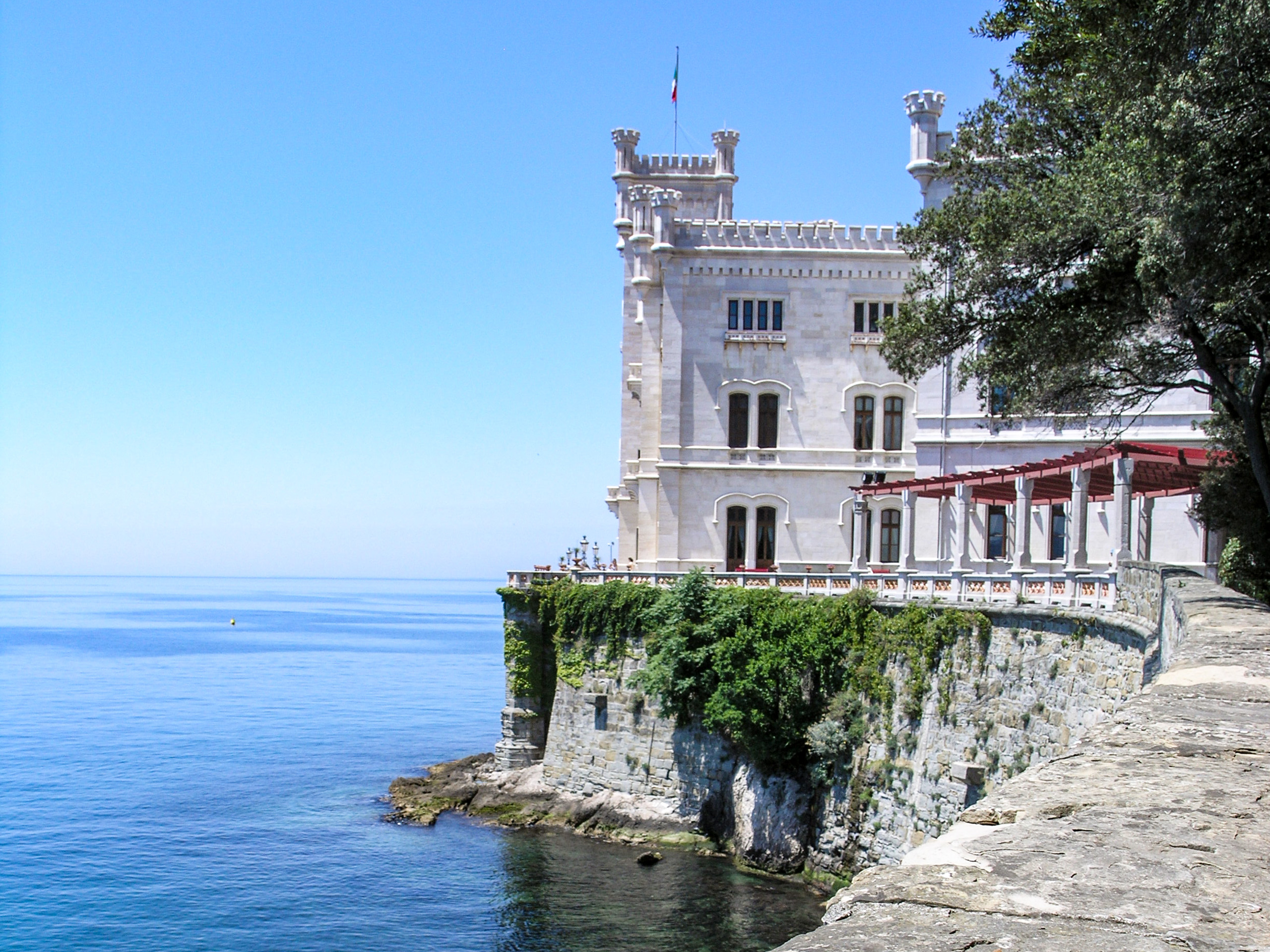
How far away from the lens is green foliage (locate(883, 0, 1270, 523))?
18.1m

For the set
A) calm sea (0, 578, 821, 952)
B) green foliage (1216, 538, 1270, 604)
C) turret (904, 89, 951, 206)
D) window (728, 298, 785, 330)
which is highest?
turret (904, 89, 951, 206)

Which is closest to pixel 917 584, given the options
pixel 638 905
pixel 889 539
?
pixel 638 905

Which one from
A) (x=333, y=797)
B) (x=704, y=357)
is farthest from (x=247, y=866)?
(x=704, y=357)

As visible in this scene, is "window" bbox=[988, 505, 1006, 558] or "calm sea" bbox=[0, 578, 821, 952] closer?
"calm sea" bbox=[0, 578, 821, 952]

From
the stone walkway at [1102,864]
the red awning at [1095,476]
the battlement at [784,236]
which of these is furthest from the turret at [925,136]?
the stone walkway at [1102,864]

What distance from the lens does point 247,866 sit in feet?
122

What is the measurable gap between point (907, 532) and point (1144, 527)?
7309mm

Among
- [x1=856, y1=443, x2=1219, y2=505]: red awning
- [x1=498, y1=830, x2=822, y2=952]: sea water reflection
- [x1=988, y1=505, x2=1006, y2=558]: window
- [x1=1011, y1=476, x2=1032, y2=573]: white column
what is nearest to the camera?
[x1=498, y1=830, x2=822, y2=952]: sea water reflection

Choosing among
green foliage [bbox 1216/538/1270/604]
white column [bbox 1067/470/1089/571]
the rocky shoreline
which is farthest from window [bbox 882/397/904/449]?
green foliage [bbox 1216/538/1270/604]

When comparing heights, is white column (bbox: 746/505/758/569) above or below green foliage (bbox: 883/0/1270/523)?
below

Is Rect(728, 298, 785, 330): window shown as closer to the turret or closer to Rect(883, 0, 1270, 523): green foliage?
the turret

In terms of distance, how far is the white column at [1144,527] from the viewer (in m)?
30.7

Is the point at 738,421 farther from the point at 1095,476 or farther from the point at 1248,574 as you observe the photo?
the point at 1248,574

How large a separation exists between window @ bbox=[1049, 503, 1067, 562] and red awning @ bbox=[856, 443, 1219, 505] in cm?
215
